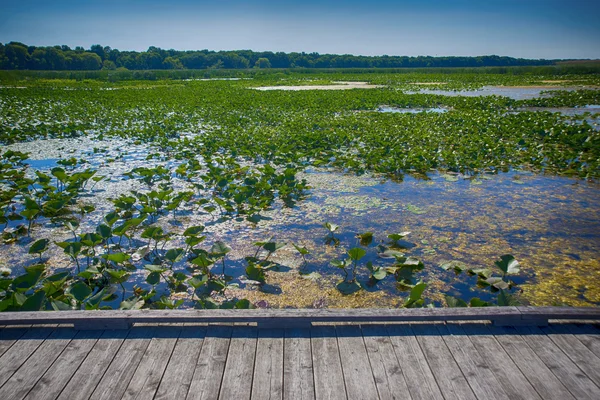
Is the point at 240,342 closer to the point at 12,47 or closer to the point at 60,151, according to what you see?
the point at 60,151

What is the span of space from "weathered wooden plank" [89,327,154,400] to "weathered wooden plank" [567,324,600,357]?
2.34 meters

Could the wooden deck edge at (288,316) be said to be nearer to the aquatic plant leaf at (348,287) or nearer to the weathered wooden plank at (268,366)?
the weathered wooden plank at (268,366)

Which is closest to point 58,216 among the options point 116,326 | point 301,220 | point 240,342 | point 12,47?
point 301,220

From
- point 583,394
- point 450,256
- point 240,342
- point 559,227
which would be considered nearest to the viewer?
point 583,394

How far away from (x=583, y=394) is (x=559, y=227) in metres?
3.48

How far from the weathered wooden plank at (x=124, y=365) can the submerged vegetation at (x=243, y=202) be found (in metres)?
0.64

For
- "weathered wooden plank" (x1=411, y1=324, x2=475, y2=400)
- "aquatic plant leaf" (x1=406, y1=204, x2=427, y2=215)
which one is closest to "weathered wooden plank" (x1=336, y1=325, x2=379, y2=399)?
"weathered wooden plank" (x1=411, y1=324, x2=475, y2=400)

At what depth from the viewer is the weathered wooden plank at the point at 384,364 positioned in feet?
5.73

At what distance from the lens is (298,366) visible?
74.6 inches

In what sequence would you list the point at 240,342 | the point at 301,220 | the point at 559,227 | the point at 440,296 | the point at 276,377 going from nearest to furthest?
the point at 276,377 < the point at 240,342 < the point at 440,296 < the point at 559,227 < the point at 301,220

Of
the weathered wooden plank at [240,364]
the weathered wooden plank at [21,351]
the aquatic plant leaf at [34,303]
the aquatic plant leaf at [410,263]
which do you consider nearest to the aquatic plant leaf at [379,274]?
the aquatic plant leaf at [410,263]

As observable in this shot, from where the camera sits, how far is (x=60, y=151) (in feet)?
28.1

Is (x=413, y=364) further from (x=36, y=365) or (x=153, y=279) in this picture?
(x=153, y=279)

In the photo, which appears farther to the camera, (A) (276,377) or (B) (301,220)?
(B) (301,220)
